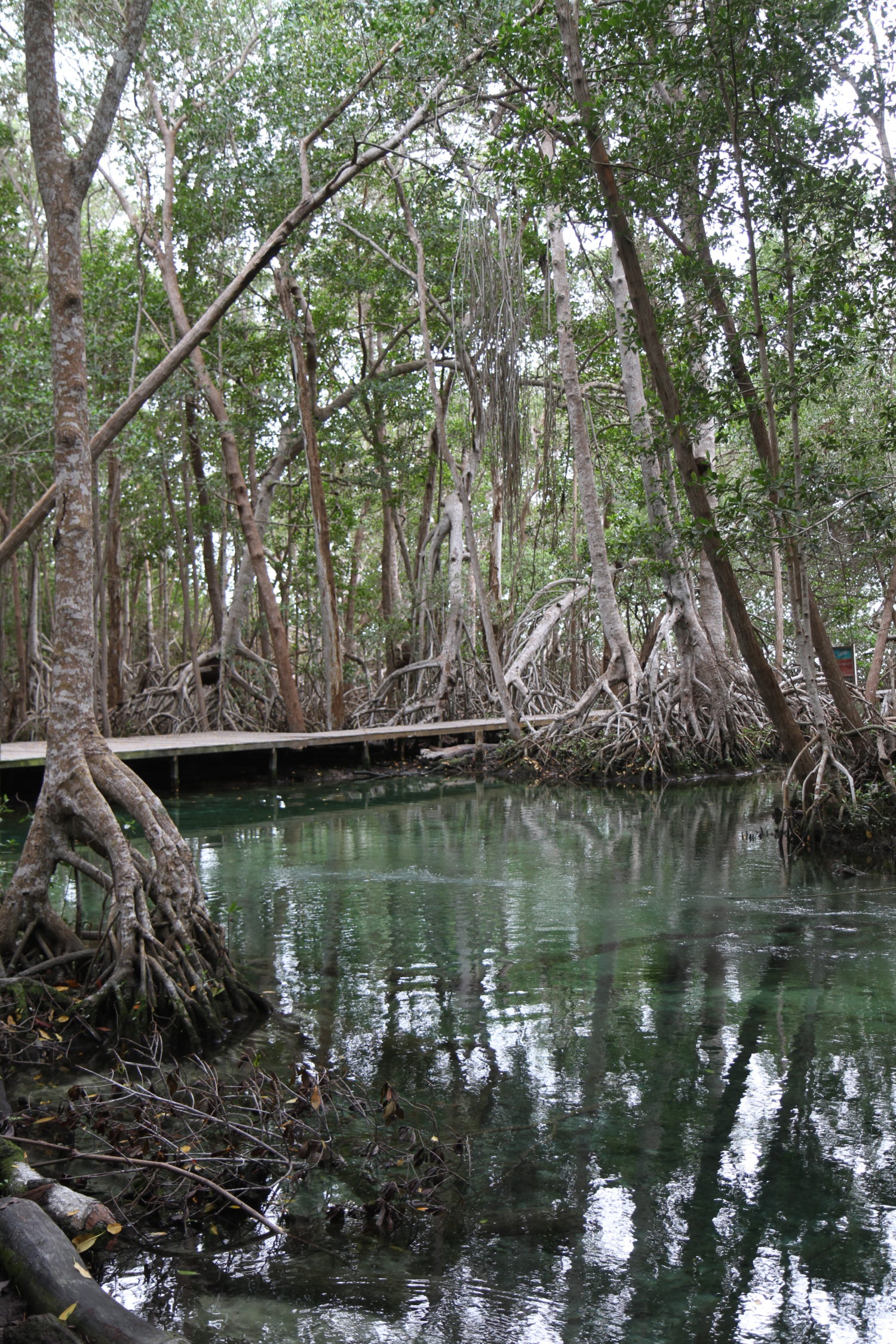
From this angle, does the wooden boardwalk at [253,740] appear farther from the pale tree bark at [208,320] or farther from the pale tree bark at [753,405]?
the pale tree bark at [753,405]

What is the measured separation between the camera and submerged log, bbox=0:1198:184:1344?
2.08 meters

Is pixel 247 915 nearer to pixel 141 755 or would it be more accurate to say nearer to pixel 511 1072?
pixel 511 1072

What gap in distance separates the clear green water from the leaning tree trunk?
49 centimetres

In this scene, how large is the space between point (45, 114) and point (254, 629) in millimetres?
14938

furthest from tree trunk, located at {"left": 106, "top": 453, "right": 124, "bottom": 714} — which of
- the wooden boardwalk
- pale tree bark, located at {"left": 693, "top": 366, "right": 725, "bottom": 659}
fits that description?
pale tree bark, located at {"left": 693, "top": 366, "right": 725, "bottom": 659}

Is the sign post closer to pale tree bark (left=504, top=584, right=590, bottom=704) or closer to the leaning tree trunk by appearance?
pale tree bark (left=504, top=584, right=590, bottom=704)

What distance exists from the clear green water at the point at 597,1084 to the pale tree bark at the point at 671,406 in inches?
42.4

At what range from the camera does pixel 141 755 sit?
460 inches

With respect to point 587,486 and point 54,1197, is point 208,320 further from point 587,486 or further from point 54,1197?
point 587,486

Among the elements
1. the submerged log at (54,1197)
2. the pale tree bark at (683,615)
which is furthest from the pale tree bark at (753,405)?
the submerged log at (54,1197)

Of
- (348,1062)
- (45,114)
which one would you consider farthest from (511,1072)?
(45,114)

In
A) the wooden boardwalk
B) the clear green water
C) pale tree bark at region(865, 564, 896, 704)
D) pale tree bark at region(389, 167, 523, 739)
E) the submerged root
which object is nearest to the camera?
the clear green water

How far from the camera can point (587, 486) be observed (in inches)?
496

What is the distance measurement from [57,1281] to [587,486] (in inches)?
439
